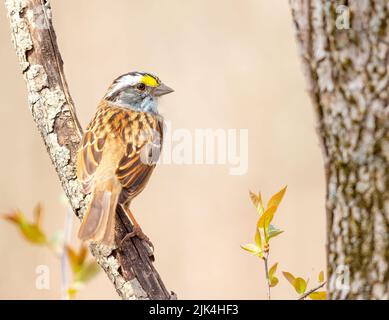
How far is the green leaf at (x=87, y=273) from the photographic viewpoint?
2537mm

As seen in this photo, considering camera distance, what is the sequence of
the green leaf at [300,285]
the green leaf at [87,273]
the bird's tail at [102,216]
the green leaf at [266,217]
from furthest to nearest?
the bird's tail at [102,216], the green leaf at [300,285], the green leaf at [266,217], the green leaf at [87,273]

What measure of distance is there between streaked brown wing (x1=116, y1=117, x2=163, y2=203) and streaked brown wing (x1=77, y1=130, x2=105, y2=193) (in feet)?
0.50

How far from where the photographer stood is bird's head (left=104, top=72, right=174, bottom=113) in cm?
463

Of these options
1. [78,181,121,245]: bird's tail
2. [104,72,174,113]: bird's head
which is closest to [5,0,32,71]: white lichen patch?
[78,181,121,245]: bird's tail

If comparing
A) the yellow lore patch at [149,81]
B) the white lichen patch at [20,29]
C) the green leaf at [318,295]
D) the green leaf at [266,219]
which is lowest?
the green leaf at [318,295]

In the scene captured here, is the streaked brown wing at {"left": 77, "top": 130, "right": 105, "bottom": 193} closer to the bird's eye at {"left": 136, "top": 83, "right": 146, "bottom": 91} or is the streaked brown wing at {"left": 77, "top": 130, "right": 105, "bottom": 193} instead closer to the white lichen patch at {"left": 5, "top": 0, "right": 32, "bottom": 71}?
the white lichen patch at {"left": 5, "top": 0, "right": 32, "bottom": 71}

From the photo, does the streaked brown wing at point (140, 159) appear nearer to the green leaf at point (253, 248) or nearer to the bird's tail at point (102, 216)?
the bird's tail at point (102, 216)

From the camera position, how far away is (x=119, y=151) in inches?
159

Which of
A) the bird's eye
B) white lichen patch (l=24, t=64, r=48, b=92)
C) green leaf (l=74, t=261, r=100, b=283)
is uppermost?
the bird's eye

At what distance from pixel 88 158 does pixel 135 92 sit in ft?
3.41

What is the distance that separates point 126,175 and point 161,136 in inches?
23.9
